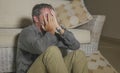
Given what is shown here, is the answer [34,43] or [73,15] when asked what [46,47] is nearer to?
[34,43]

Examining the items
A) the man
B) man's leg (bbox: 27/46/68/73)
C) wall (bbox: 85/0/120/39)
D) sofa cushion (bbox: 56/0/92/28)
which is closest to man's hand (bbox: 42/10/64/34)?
the man

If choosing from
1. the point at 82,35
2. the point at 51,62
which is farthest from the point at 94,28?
the point at 51,62

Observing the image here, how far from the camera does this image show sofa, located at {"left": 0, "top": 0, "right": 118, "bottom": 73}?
1.90m

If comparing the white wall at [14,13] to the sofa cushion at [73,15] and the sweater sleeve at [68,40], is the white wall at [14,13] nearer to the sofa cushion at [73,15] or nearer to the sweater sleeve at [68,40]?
the sofa cushion at [73,15]

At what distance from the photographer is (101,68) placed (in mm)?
2252

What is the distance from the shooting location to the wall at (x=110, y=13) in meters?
3.49

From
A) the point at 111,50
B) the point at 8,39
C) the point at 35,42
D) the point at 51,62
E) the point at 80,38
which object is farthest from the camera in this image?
the point at 111,50

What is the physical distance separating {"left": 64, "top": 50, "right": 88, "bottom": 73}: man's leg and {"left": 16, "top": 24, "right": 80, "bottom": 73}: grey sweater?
86 millimetres

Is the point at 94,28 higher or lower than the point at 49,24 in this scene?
lower

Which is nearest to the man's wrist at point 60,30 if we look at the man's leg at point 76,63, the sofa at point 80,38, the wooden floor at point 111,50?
the man's leg at point 76,63

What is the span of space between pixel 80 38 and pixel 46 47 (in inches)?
25.8

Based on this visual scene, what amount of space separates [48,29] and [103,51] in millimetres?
1675

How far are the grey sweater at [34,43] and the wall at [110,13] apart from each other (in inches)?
79.5

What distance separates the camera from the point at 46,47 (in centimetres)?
150
